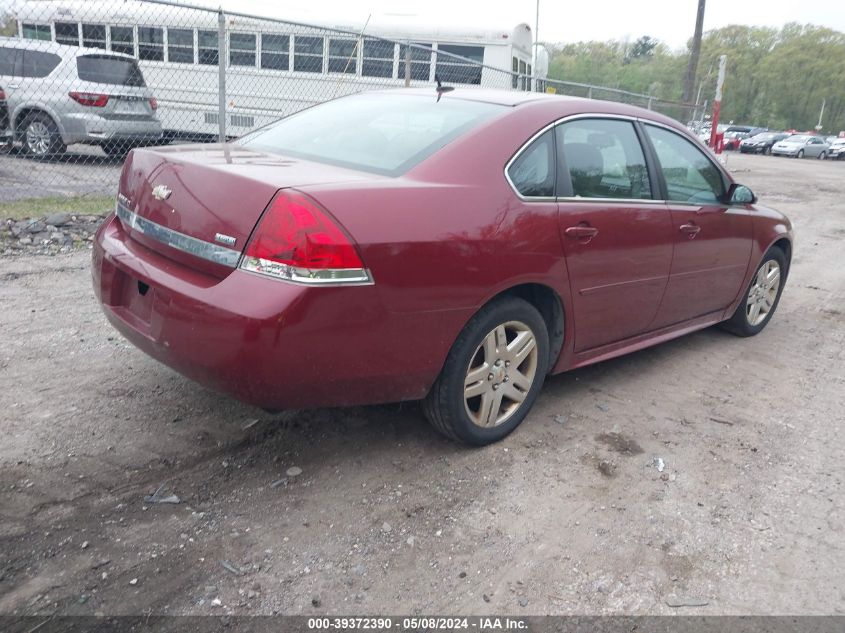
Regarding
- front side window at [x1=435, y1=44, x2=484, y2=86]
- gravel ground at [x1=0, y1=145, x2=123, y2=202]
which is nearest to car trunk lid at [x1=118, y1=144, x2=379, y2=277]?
gravel ground at [x1=0, y1=145, x2=123, y2=202]

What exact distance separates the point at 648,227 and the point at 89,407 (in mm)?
3020

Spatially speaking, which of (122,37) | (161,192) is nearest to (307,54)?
(122,37)

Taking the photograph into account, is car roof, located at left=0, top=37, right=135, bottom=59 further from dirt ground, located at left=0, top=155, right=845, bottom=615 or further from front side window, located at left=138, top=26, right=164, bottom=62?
dirt ground, located at left=0, top=155, right=845, bottom=615

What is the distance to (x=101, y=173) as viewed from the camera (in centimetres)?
1066

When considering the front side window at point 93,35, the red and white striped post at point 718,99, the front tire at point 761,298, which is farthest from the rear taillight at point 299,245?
the red and white striped post at point 718,99

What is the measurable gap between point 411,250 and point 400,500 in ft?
3.36

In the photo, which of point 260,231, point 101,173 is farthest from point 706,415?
point 101,173

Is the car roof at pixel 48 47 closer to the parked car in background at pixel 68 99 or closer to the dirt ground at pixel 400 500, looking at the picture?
the parked car in background at pixel 68 99

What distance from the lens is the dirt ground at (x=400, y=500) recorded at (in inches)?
98.3

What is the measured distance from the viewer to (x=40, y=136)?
10344 mm

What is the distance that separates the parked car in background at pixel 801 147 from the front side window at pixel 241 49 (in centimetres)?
3833

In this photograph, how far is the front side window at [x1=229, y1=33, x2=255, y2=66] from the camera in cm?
1281

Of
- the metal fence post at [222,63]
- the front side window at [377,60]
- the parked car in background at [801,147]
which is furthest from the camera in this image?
the parked car in background at [801,147]

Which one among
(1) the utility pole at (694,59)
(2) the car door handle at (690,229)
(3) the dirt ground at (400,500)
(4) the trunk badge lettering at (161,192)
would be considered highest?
(1) the utility pole at (694,59)
